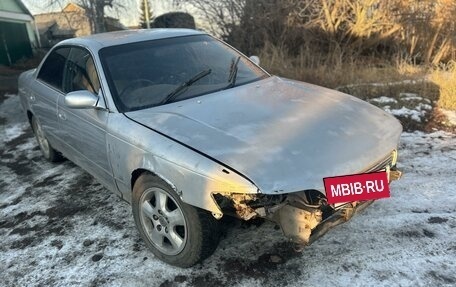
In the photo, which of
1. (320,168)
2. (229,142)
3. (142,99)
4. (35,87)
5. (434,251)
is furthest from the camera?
(35,87)

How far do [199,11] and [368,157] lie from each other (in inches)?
394

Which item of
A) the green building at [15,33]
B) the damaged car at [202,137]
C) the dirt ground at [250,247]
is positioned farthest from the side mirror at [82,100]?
the green building at [15,33]

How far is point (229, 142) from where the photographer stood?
8.65 feet

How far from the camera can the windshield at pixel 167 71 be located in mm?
3352

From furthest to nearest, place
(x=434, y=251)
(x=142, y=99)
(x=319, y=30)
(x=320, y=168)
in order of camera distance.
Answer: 1. (x=319, y=30)
2. (x=142, y=99)
3. (x=434, y=251)
4. (x=320, y=168)

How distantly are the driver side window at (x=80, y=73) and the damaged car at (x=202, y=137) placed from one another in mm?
14

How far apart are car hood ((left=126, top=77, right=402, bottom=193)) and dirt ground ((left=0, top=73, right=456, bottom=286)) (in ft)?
2.33

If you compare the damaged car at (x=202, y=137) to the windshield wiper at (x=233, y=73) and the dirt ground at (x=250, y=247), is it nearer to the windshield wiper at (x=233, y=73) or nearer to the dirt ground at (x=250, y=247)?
the windshield wiper at (x=233, y=73)

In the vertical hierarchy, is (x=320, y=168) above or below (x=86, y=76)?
below

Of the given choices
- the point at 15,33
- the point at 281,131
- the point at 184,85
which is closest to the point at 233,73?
the point at 184,85

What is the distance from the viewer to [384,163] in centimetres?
280

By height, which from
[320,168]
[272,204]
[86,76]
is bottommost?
[272,204]

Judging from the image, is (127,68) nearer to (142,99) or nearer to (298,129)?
(142,99)

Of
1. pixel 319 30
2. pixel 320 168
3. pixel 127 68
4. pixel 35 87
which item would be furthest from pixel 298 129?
pixel 319 30
